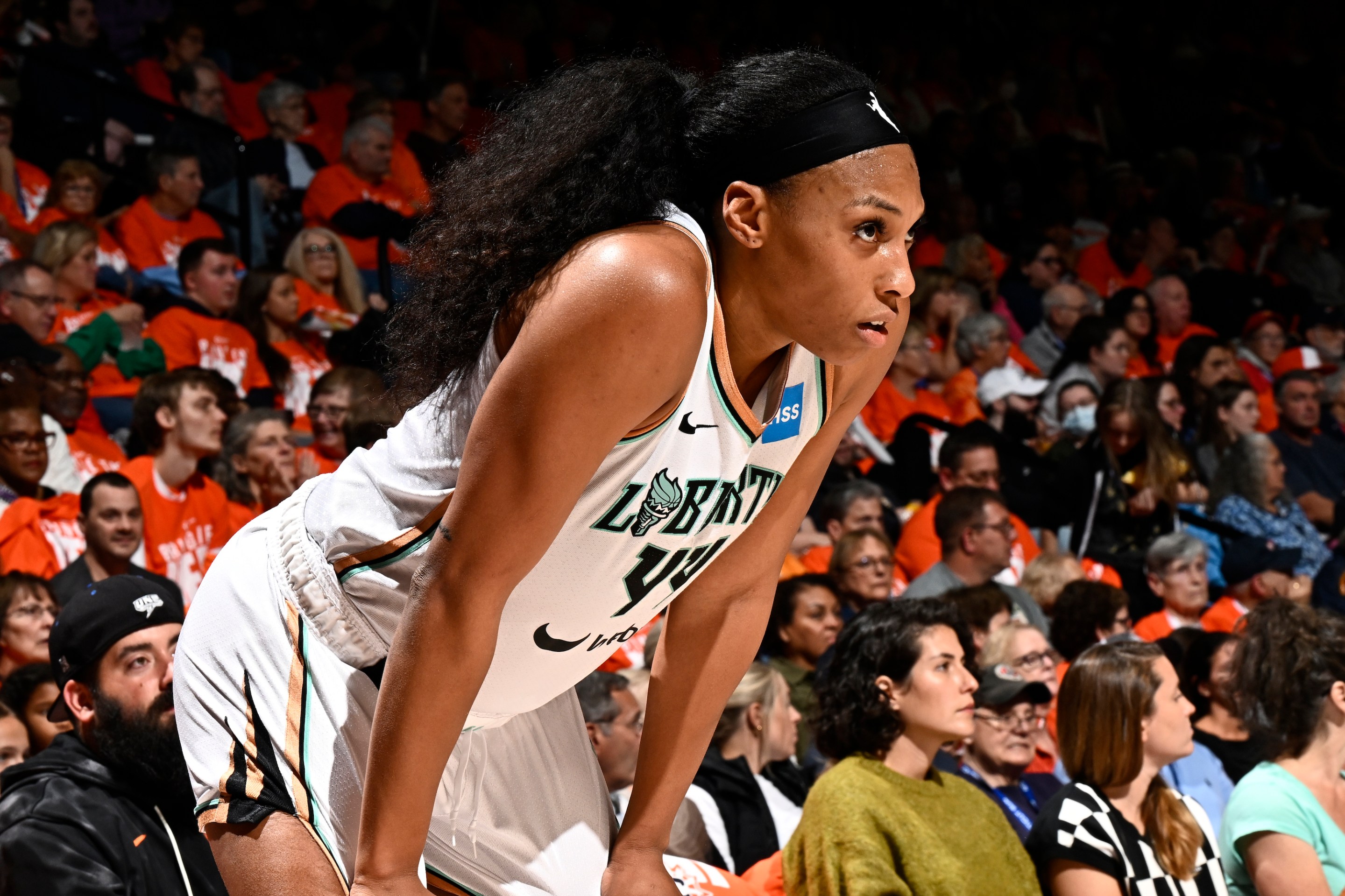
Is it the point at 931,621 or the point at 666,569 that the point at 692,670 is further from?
the point at 931,621

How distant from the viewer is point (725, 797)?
3996 millimetres

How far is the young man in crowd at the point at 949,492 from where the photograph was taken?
6.08 meters

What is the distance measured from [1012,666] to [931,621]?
3.49 ft

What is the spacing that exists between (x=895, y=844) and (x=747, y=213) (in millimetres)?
2076

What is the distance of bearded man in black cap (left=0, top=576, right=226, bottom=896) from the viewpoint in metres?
2.87

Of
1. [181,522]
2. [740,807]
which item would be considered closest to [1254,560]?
[740,807]

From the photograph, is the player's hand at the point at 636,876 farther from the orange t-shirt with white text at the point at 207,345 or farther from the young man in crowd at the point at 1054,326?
the young man in crowd at the point at 1054,326

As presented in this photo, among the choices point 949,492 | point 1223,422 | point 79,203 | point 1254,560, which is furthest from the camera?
point 1223,422

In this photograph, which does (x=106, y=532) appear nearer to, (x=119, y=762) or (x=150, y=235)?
(x=119, y=762)

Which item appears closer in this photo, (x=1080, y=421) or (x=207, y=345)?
(x=207, y=345)

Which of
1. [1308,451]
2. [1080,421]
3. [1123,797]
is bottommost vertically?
[1308,451]

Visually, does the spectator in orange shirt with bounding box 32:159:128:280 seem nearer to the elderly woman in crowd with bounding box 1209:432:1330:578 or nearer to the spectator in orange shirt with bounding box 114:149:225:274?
the spectator in orange shirt with bounding box 114:149:225:274

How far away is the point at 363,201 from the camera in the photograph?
24.5 feet

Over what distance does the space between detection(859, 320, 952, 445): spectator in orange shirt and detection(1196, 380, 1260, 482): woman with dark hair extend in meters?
1.30
